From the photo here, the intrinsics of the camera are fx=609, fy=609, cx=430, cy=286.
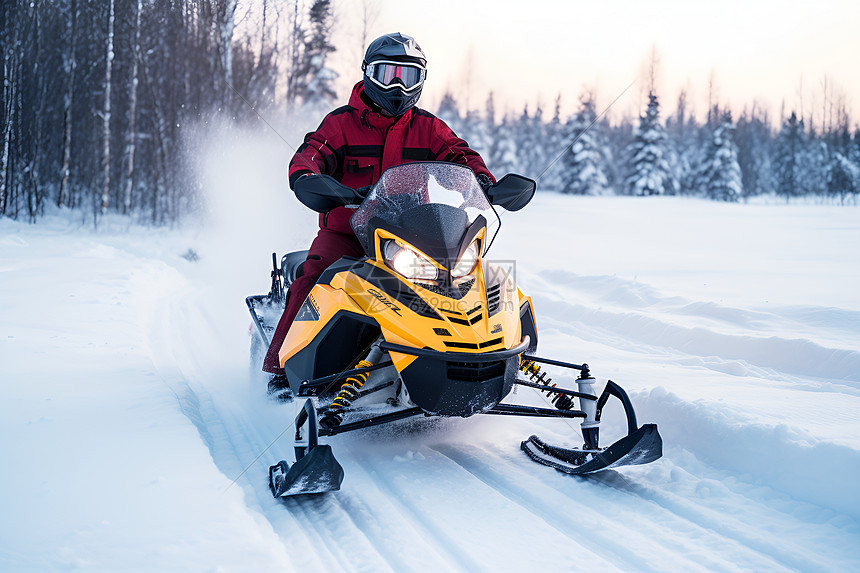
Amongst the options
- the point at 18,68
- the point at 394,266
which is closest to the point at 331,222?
the point at 394,266

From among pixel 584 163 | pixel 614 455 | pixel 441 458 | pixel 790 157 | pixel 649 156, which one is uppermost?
pixel 790 157

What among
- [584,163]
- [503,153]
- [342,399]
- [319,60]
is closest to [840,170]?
[584,163]

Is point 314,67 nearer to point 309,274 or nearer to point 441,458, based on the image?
point 309,274

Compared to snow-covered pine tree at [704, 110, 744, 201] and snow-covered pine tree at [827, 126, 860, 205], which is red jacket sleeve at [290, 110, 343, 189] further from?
snow-covered pine tree at [704, 110, 744, 201]

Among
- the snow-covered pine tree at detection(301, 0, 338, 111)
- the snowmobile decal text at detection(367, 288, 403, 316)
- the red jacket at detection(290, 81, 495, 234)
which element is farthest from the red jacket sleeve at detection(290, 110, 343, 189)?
the snow-covered pine tree at detection(301, 0, 338, 111)

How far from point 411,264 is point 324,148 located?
1275mm

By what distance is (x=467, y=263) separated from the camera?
276 cm

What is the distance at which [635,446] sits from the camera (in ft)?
8.39

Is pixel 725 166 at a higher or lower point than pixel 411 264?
higher

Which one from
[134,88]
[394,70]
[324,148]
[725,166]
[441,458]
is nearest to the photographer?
[441,458]

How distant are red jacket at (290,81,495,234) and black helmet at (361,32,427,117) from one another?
0.54ft

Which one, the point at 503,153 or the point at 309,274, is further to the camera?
the point at 503,153

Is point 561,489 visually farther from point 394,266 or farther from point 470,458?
point 394,266

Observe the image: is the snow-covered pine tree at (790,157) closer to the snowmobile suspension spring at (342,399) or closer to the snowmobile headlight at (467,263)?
the snowmobile headlight at (467,263)
